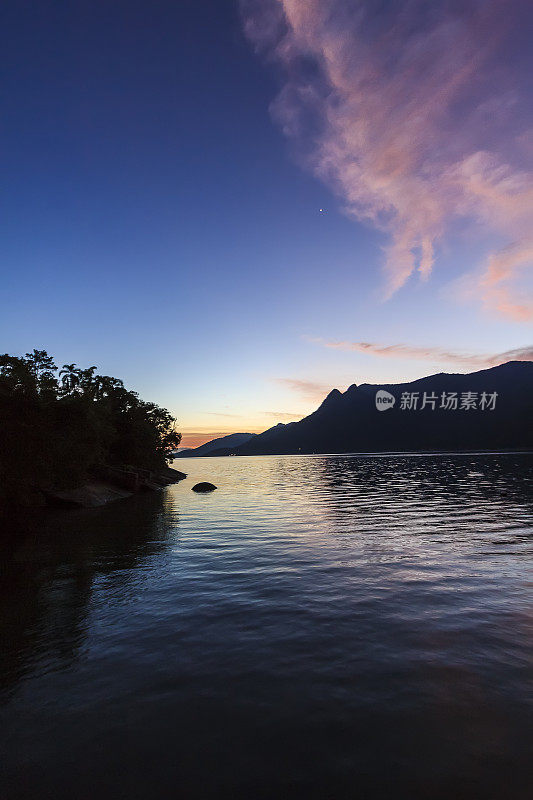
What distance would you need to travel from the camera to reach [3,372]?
131 ft

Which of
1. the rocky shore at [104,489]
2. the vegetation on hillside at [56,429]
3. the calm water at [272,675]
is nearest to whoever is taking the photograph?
the calm water at [272,675]

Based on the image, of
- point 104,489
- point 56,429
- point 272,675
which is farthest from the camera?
point 104,489

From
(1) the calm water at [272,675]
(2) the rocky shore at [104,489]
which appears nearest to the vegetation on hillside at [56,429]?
(2) the rocky shore at [104,489]

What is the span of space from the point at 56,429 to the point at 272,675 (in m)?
41.2

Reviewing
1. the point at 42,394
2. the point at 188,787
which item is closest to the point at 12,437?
the point at 42,394

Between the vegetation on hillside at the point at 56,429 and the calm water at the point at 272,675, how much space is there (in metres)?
14.0

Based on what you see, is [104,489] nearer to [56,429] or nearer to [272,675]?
[56,429]

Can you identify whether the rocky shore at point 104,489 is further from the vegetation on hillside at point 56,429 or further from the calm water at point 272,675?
the calm water at point 272,675

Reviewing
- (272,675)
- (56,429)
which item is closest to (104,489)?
(56,429)

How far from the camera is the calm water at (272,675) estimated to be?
5.63 metres

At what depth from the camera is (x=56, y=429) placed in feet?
138

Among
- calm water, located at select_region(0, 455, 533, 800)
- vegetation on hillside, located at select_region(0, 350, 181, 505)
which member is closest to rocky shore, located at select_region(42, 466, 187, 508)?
vegetation on hillside, located at select_region(0, 350, 181, 505)

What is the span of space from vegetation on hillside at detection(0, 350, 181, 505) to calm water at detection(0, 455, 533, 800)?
14.0 m

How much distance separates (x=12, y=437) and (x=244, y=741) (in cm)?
3155
